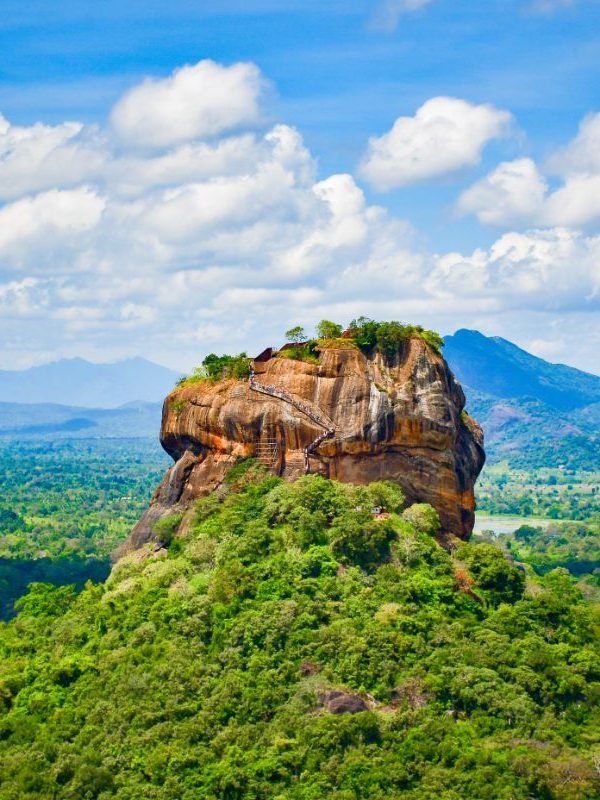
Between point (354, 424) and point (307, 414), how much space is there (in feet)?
5.68

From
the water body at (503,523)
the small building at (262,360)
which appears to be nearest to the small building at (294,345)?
the small building at (262,360)

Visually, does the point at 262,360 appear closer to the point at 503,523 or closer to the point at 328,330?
the point at 328,330

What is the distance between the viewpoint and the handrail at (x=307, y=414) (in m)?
46.6

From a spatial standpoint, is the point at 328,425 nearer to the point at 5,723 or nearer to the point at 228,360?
the point at 228,360

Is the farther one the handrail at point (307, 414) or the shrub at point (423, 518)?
the handrail at point (307, 414)

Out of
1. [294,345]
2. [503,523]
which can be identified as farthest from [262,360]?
[503,523]

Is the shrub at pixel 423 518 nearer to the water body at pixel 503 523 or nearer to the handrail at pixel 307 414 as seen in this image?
the handrail at pixel 307 414

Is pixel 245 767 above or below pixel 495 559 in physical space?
below

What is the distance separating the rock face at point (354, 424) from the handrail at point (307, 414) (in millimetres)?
35

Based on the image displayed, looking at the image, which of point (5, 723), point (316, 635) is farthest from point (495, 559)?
point (5, 723)

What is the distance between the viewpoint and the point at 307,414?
1847 inches

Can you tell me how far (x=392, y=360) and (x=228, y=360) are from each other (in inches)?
257

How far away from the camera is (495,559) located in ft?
143

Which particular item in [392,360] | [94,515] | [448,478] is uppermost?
[392,360]
